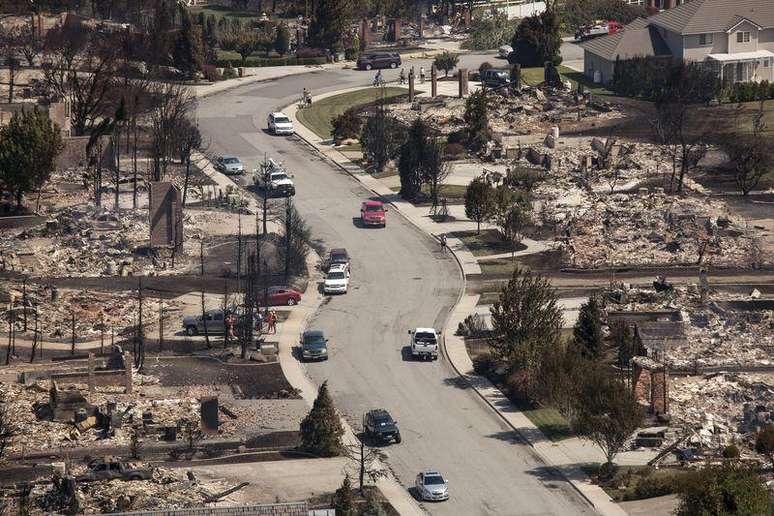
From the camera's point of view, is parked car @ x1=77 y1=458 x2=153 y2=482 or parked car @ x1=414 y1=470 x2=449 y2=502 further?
parked car @ x1=414 y1=470 x2=449 y2=502

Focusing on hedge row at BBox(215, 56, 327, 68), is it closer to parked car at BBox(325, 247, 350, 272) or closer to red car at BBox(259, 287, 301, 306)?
parked car at BBox(325, 247, 350, 272)

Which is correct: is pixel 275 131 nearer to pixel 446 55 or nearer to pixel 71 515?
pixel 446 55

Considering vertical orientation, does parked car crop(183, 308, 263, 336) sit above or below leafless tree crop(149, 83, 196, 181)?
below

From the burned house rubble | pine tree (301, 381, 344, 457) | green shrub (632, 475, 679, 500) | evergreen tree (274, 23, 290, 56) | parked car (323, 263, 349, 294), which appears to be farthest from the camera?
evergreen tree (274, 23, 290, 56)

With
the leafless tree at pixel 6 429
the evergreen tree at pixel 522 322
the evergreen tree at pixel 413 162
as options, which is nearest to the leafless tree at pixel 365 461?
the evergreen tree at pixel 522 322

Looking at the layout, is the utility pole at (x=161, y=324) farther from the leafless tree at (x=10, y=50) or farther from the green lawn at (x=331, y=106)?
the leafless tree at (x=10, y=50)

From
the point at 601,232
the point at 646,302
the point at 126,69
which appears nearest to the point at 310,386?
the point at 646,302

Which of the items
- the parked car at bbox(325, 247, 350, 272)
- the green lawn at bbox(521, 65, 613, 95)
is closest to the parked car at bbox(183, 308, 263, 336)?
the parked car at bbox(325, 247, 350, 272)

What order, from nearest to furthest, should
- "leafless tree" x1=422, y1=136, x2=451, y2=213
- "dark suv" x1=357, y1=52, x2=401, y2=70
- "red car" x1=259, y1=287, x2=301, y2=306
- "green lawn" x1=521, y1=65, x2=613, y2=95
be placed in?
"red car" x1=259, y1=287, x2=301, y2=306 → "leafless tree" x1=422, y1=136, x2=451, y2=213 → "green lawn" x1=521, y1=65, x2=613, y2=95 → "dark suv" x1=357, y1=52, x2=401, y2=70
